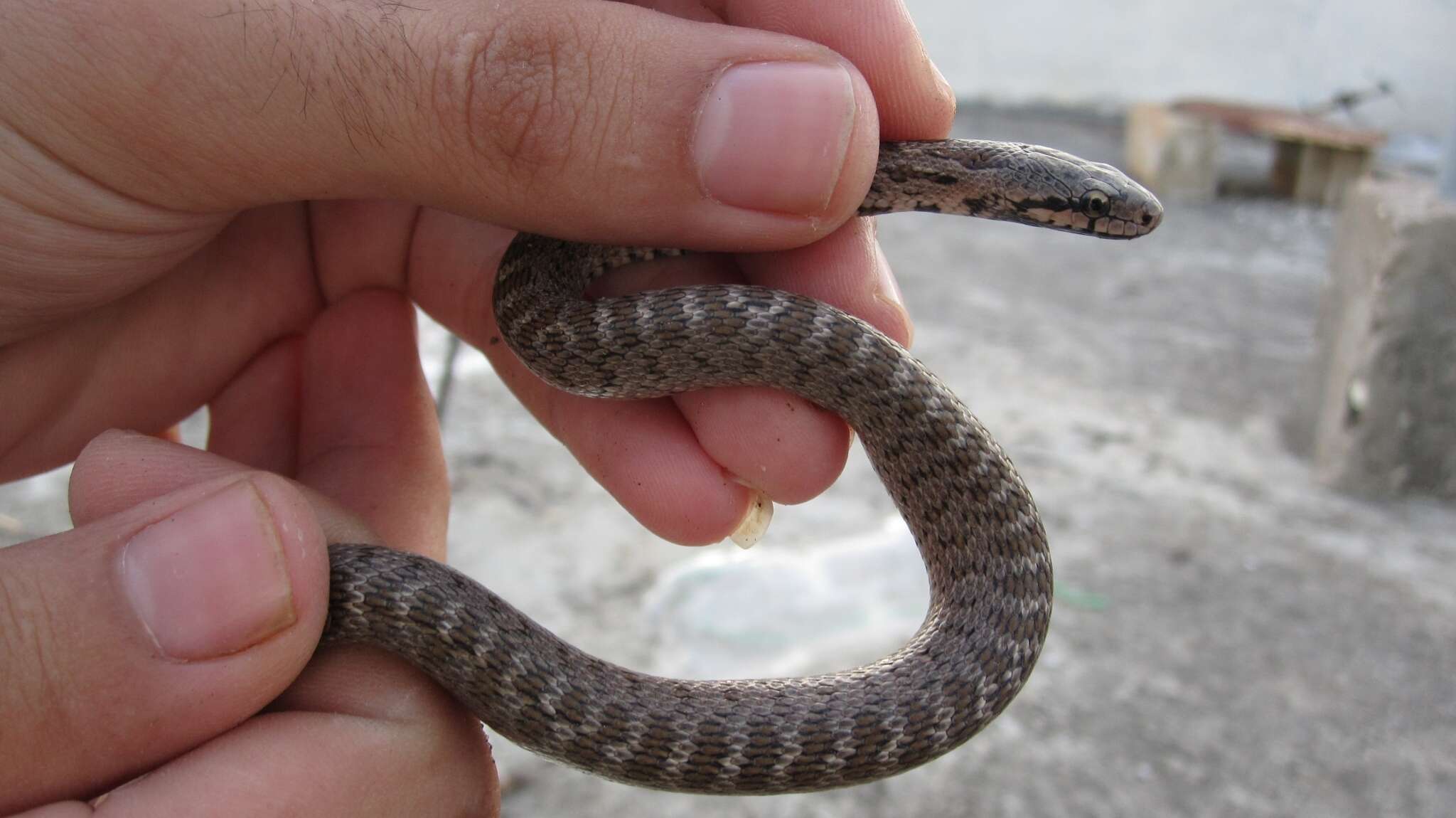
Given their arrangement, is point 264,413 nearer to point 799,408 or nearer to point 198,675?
point 198,675

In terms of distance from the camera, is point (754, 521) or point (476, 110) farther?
point (754, 521)

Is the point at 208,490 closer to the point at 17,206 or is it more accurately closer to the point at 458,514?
the point at 17,206

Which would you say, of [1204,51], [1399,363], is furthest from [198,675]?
[1204,51]

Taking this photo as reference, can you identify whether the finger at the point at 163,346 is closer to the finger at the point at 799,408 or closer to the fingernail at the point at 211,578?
the fingernail at the point at 211,578

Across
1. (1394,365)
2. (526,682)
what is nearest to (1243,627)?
(1394,365)

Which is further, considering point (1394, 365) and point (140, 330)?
point (1394, 365)

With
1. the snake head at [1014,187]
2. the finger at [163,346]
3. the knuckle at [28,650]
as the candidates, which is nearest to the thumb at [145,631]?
the knuckle at [28,650]
